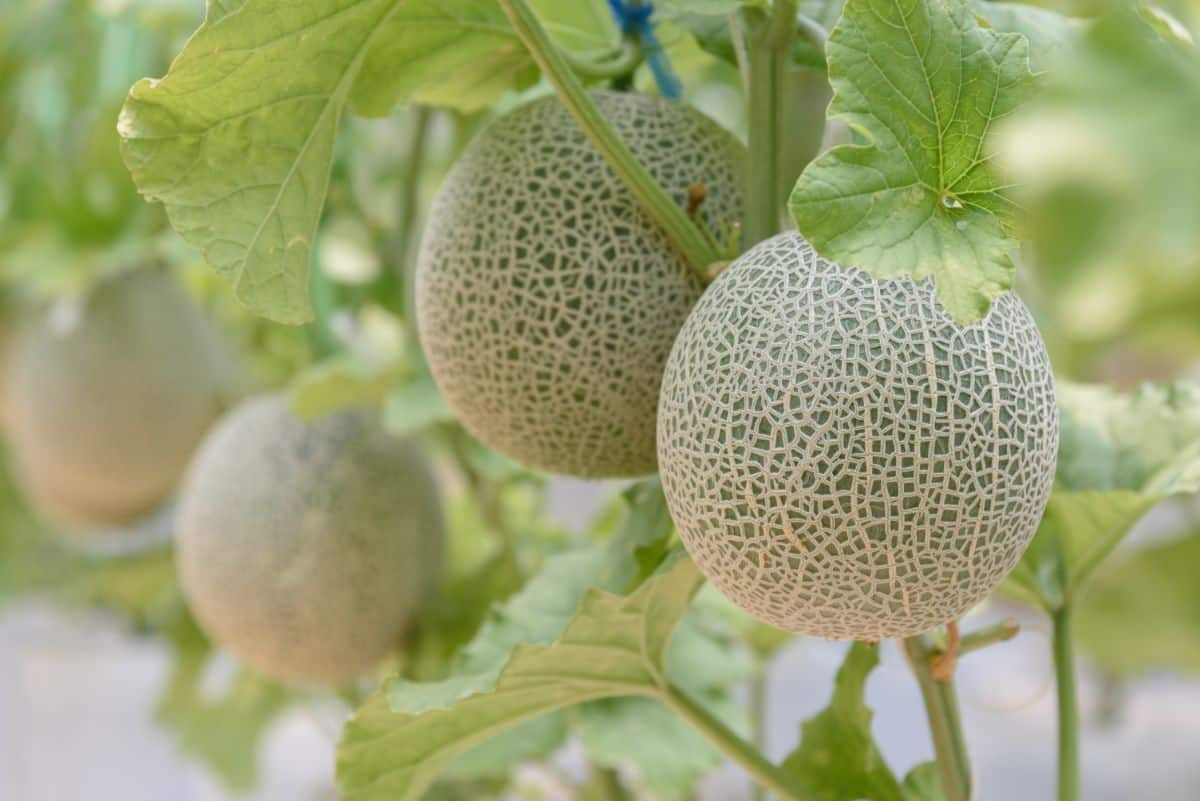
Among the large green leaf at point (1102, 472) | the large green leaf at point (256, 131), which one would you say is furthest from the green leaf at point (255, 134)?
the large green leaf at point (1102, 472)

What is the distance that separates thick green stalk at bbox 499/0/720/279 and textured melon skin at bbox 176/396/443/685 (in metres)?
0.45

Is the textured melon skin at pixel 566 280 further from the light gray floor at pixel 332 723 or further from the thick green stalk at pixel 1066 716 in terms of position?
the light gray floor at pixel 332 723

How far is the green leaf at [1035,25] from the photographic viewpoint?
0.50 m

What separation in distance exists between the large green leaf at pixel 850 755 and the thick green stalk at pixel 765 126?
0.20 metres

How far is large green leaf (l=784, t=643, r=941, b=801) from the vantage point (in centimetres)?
59

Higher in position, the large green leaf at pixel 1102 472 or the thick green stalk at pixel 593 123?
the thick green stalk at pixel 593 123

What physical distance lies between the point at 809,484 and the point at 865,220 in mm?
77

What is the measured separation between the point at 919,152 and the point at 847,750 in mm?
311

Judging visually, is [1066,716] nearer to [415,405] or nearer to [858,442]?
[858,442]

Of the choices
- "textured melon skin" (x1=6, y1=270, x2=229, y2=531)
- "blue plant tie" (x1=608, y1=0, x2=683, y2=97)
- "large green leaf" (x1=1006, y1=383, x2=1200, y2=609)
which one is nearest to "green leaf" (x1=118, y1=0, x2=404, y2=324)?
"blue plant tie" (x1=608, y1=0, x2=683, y2=97)

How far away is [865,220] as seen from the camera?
38cm

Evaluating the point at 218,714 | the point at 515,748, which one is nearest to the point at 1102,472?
the point at 515,748

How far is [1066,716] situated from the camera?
56cm

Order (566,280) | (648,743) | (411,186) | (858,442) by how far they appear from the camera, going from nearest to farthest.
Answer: (858,442) < (566,280) < (648,743) < (411,186)
